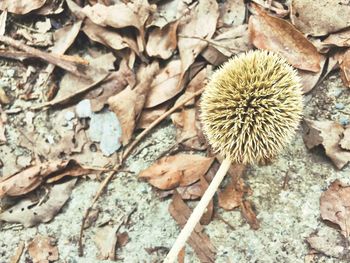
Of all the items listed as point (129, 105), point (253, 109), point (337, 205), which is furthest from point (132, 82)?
point (337, 205)

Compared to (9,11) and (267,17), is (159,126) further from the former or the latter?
(9,11)

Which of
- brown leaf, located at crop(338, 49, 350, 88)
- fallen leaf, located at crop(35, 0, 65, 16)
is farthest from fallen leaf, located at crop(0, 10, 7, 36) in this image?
brown leaf, located at crop(338, 49, 350, 88)

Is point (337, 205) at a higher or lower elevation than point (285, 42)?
lower

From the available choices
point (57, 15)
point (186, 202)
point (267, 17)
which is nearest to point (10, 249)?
point (186, 202)

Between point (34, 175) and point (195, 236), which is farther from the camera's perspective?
point (34, 175)

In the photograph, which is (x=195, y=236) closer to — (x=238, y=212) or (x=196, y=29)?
(x=238, y=212)

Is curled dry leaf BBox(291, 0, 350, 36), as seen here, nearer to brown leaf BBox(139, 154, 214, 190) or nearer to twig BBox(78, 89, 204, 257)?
twig BBox(78, 89, 204, 257)

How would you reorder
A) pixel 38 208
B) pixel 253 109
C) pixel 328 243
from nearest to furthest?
pixel 253 109
pixel 328 243
pixel 38 208
